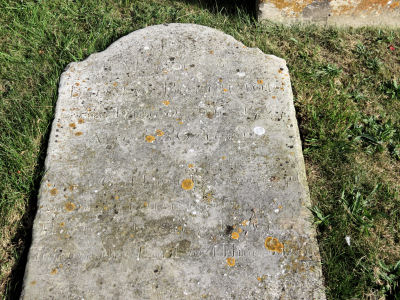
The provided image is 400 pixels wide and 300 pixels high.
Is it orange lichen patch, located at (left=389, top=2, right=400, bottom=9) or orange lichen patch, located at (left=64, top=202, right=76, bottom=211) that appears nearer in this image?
orange lichen patch, located at (left=64, top=202, right=76, bottom=211)

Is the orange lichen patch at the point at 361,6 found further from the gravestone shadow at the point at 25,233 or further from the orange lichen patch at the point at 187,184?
the gravestone shadow at the point at 25,233

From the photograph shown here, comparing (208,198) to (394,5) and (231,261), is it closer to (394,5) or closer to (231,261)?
(231,261)

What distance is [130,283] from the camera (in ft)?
6.90

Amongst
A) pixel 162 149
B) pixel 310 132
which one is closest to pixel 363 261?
pixel 310 132

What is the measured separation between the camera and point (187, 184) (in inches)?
96.1

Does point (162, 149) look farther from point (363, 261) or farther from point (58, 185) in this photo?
point (363, 261)

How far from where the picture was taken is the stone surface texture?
11.6 feet

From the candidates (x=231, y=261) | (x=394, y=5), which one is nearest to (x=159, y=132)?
(x=231, y=261)

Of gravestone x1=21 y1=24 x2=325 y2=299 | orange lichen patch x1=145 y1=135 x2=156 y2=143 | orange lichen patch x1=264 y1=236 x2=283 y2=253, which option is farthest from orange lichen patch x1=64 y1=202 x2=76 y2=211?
orange lichen patch x1=264 y1=236 x2=283 y2=253

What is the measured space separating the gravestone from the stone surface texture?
2.30 ft

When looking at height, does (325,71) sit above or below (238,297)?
above

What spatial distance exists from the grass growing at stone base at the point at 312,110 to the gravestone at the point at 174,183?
24cm

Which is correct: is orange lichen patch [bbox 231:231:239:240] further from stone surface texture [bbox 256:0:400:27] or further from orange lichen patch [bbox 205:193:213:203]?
stone surface texture [bbox 256:0:400:27]

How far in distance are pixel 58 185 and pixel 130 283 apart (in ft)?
2.42
